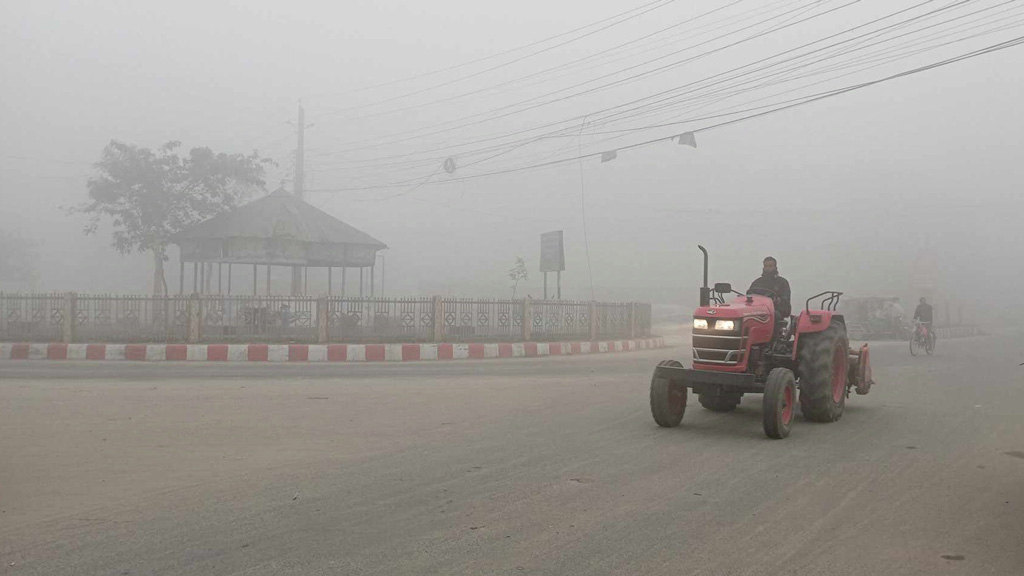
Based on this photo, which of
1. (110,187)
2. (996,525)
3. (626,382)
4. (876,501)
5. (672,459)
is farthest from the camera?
(110,187)

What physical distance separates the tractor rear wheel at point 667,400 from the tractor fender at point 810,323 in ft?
4.31

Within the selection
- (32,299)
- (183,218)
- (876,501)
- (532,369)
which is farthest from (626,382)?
(183,218)

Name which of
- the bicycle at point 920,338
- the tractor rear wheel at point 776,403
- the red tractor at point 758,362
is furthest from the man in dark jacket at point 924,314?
the tractor rear wheel at point 776,403

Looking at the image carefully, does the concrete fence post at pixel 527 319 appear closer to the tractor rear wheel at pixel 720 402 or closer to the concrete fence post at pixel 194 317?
the concrete fence post at pixel 194 317

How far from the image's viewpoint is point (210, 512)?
472cm

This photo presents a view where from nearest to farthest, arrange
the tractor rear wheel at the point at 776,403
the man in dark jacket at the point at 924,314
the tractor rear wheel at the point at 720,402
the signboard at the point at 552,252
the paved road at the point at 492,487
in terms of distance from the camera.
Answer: the paved road at the point at 492,487
the tractor rear wheel at the point at 776,403
the tractor rear wheel at the point at 720,402
the man in dark jacket at the point at 924,314
the signboard at the point at 552,252

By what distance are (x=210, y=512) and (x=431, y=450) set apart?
2.35 metres

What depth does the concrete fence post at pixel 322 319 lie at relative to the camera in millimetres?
19094

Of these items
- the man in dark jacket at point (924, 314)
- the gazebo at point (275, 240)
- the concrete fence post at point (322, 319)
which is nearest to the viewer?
the concrete fence post at point (322, 319)

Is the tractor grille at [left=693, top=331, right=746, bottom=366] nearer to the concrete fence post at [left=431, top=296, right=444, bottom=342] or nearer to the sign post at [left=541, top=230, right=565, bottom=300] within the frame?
the concrete fence post at [left=431, top=296, right=444, bottom=342]

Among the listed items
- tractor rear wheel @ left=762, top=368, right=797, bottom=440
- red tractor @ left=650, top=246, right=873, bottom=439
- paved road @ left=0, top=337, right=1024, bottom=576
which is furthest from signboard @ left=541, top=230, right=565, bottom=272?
tractor rear wheel @ left=762, top=368, right=797, bottom=440

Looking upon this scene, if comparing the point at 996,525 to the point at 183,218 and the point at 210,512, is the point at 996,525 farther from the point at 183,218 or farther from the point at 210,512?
the point at 183,218

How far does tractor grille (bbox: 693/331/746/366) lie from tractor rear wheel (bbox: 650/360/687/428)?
0.27m

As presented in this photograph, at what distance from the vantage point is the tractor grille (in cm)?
750
